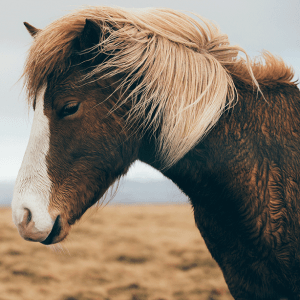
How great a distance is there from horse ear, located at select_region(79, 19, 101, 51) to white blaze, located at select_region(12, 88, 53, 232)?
42 centimetres

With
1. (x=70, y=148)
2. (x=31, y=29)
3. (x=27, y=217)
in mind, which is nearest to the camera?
(x=27, y=217)

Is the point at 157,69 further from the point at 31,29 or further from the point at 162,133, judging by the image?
the point at 31,29

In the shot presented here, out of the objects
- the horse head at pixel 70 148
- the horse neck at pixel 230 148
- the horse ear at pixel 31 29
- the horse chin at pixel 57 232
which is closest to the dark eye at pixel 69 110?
the horse head at pixel 70 148

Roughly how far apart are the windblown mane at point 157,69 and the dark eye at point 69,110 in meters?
0.18

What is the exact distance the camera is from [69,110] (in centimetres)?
148

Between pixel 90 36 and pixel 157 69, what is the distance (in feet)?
1.27

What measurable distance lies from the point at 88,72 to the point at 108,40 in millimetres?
198

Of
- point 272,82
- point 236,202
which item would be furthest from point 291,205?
point 272,82

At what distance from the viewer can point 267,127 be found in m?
1.57

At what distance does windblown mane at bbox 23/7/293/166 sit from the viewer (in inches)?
58.1

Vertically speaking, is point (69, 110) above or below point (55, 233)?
above

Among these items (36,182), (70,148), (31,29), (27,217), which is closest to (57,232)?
(27,217)

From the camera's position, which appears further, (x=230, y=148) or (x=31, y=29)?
(x=31, y=29)

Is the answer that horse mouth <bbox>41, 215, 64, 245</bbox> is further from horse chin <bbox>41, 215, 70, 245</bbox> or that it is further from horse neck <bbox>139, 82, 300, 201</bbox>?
horse neck <bbox>139, 82, 300, 201</bbox>
